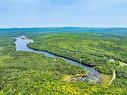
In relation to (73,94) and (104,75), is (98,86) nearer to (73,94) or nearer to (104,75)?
(73,94)

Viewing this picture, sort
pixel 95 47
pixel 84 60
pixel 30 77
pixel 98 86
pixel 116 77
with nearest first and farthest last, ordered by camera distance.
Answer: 1. pixel 98 86
2. pixel 30 77
3. pixel 116 77
4. pixel 84 60
5. pixel 95 47

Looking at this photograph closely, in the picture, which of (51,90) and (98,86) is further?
(98,86)

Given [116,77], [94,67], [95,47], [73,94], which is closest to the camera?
[73,94]

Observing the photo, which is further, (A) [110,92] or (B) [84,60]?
(B) [84,60]

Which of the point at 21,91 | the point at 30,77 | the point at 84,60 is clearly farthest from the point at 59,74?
the point at 84,60

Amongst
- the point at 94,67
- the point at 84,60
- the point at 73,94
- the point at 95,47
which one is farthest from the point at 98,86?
the point at 95,47

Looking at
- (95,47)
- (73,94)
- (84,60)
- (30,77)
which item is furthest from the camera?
(95,47)

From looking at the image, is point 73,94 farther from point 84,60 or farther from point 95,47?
point 95,47

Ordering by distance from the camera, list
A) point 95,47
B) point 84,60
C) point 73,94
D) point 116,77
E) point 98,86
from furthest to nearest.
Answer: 1. point 95,47
2. point 84,60
3. point 116,77
4. point 98,86
5. point 73,94

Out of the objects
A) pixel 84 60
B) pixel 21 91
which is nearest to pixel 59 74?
pixel 21 91
